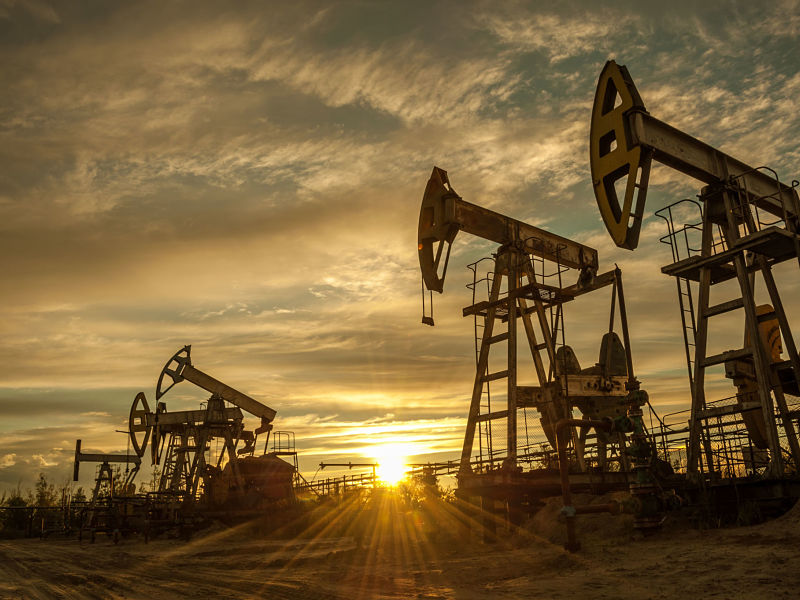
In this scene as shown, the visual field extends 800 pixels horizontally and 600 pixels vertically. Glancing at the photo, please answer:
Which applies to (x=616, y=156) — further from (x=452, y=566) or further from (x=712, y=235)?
(x=452, y=566)

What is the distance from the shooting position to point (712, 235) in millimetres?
11633

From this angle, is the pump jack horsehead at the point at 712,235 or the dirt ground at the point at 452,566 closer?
the dirt ground at the point at 452,566

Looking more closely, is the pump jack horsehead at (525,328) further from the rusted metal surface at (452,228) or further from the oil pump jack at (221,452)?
the oil pump jack at (221,452)

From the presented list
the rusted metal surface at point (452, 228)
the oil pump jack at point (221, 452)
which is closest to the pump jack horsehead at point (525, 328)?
the rusted metal surface at point (452, 228)

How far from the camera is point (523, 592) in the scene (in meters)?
7.12


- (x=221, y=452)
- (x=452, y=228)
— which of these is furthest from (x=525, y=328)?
(x=221, y=452)

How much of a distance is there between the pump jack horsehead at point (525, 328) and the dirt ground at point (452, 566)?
1.78 meters

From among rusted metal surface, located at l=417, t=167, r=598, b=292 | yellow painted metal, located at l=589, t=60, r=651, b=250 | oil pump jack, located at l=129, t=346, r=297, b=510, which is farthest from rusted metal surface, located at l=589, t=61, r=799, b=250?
oil pump jack, located at l=129, t=346, r=297, b=510

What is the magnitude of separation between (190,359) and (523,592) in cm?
1912

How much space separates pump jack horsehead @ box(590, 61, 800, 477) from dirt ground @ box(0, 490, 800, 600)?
2.36 meters

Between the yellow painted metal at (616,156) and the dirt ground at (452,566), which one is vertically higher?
the yellow painted metal at (616,156)

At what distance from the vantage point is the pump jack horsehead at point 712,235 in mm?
10570

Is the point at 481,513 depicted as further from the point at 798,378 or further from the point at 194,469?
the point at 194,469

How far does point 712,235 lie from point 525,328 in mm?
4107
